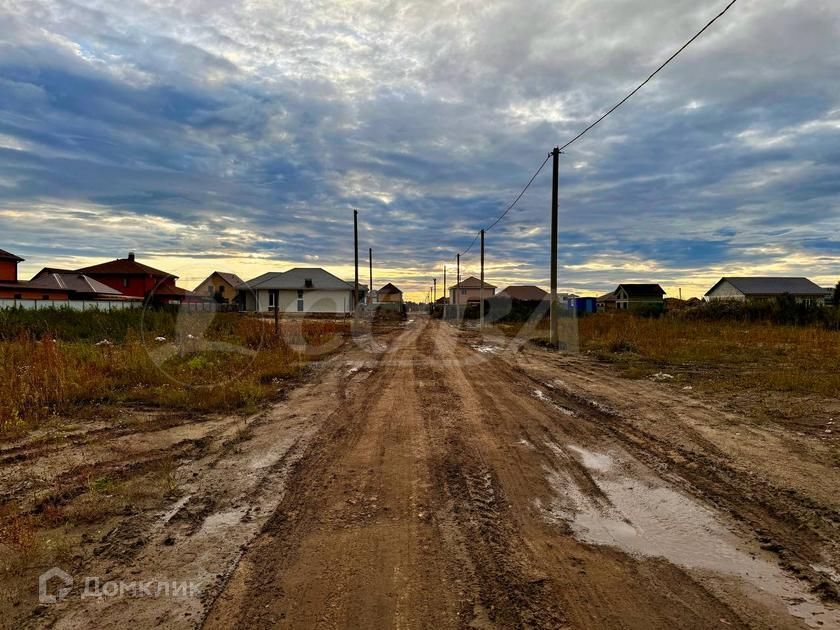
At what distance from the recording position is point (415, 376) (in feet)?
37.2

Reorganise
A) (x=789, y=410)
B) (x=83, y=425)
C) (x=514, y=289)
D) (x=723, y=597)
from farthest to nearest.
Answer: (x=514, y=289), (x=789, y=410), (x=83, y=425), (x=723, y=597)

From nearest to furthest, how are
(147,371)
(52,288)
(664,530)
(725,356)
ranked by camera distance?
(664,530), (147,371), (725,356), (52,288)

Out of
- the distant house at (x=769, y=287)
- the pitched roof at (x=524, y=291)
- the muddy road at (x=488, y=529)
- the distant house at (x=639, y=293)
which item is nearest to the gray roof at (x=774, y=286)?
the distant house at (x=769, y=287)

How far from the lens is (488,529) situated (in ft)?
11.8

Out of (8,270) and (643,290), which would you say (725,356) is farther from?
(643,290)

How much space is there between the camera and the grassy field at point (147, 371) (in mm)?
7816

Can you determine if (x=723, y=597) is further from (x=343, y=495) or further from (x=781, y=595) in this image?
(x=343, y=495)

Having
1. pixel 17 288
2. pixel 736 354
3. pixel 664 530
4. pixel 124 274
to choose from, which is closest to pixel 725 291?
pixel 736 354

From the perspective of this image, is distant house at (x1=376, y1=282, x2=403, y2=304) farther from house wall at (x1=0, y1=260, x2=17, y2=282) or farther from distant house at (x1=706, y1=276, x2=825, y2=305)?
house wall at (x1=0, y1=260, x2=17, y2=282)

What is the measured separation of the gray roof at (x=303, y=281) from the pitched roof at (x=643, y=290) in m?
47.0

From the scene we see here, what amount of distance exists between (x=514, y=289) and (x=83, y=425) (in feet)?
342

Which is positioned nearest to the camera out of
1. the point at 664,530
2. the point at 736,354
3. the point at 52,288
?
the point at 664,530

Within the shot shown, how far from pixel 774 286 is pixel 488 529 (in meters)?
80.3

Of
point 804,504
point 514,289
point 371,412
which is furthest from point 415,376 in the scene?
point 514,289
